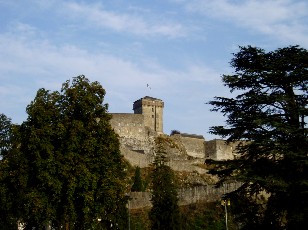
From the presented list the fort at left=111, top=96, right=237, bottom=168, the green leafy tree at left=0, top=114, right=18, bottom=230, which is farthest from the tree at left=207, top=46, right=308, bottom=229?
the fort at left=111, top=96, right=237, bottom=168

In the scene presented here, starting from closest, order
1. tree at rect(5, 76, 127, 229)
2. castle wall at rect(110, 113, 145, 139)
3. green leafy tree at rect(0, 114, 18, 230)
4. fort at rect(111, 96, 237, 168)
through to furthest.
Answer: tree at rect(5, 76, 127, 229), green leafy tree at rect(0, 114, 18, 230), fort at rect(111, 96, 237, 168), castle wall at rect(110, 113, 145, 139)

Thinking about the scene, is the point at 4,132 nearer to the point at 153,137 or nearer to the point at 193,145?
the point at 153,137

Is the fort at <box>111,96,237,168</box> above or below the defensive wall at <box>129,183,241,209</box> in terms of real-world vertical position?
above

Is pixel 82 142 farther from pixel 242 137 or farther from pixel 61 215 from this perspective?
pixel 242 137

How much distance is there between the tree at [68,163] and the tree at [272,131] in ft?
26.2

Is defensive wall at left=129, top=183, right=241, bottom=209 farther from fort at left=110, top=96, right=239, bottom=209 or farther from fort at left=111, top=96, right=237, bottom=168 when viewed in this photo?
fort at left=111, top=96, right=237, bottom=168

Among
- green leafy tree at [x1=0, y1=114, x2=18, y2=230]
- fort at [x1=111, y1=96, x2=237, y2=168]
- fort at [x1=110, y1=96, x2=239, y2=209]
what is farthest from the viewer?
fort at [x1=111, y1=96, x2=237, y2=168]

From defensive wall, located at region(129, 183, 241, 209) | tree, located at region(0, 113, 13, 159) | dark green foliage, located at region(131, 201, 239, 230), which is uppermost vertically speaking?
tree, located at region(0, 113, 13, 159)

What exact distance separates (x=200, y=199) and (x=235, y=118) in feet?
120

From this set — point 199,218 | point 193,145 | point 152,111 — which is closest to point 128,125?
point 152,111

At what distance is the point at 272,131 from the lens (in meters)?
23.8

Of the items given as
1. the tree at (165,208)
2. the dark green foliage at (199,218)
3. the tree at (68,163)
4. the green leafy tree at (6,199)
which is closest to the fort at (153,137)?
the dark green foliage at (199,218)

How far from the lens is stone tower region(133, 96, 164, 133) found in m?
109

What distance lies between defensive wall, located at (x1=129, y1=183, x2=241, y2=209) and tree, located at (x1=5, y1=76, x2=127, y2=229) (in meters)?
28.6
